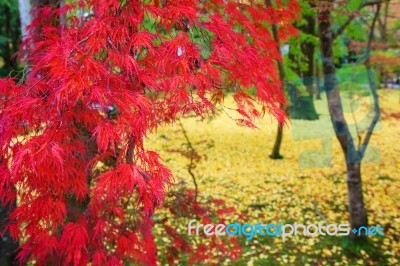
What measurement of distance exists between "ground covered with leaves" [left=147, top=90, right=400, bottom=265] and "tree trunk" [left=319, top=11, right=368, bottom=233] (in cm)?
46

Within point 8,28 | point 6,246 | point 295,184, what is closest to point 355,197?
point 295,184

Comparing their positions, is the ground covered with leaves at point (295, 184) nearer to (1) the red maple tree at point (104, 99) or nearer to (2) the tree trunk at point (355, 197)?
(2) the tree trunk at point (355, 197)

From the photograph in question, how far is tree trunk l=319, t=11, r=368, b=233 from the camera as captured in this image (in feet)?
16.0

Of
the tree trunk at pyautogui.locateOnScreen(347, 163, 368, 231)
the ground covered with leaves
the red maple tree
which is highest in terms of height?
the red maple tree

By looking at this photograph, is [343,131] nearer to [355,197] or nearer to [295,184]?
[355,197]

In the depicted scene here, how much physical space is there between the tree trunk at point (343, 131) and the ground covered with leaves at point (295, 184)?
0.46 meters

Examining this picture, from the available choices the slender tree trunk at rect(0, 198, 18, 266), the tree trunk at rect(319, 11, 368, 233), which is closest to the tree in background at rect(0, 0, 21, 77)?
the slender tree trunk at rect(0, 198, 18, 266)

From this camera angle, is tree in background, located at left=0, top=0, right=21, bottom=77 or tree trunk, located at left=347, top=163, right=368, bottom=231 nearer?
tree trunk, located at left=347, top=163, right=368, bottom=231

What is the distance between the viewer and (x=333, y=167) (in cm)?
773

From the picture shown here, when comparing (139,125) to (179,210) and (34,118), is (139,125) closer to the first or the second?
(34,118)

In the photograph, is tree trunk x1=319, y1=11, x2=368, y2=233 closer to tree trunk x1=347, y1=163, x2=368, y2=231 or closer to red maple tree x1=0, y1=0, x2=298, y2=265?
tree trunk x1=347, y1=163, x2=368, y2=231

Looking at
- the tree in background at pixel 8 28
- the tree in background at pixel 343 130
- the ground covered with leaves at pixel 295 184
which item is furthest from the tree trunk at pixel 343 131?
the tree in background at pixel 8 28

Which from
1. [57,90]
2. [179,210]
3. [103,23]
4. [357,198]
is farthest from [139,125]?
[357,198]

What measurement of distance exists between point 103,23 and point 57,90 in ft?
1.59
